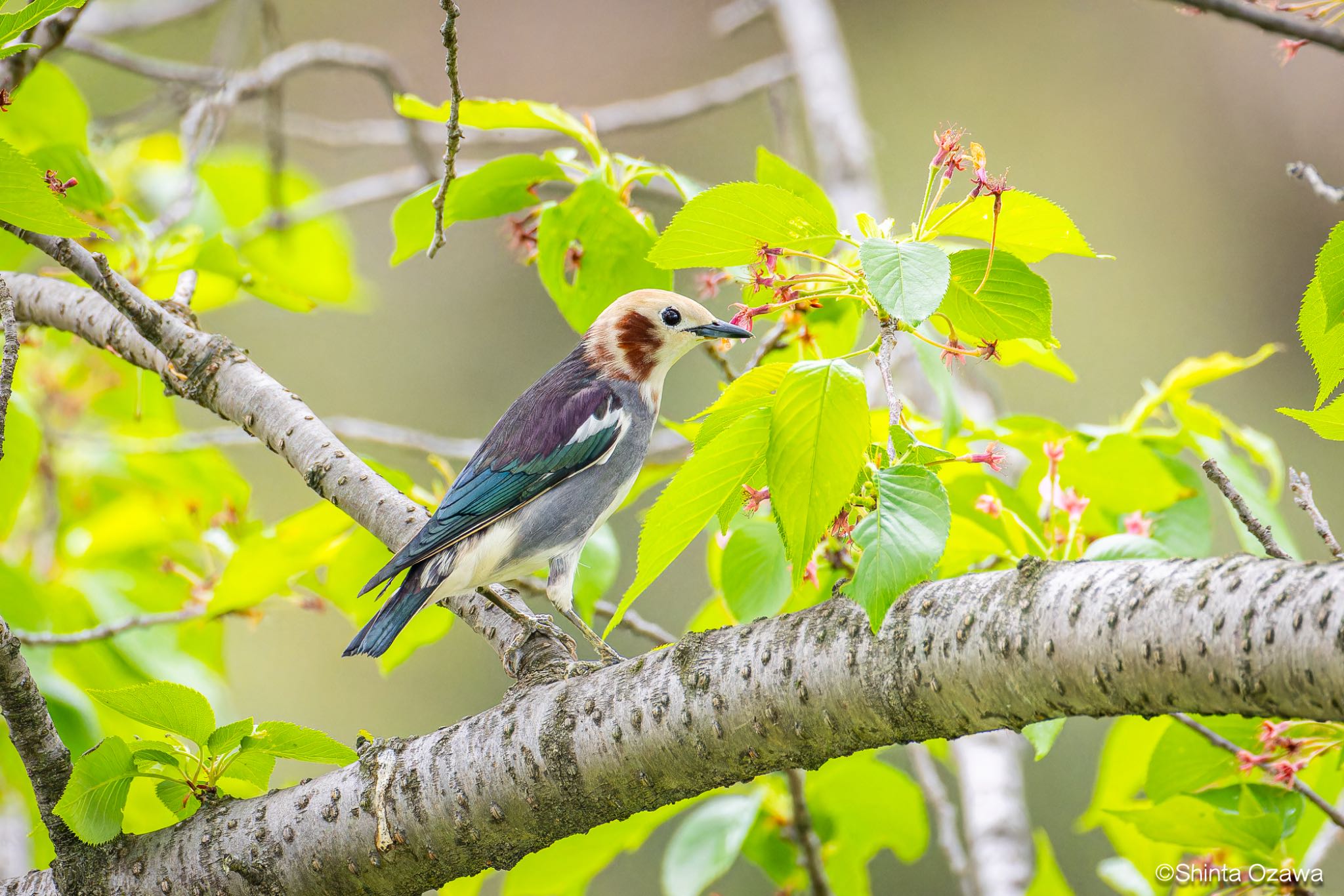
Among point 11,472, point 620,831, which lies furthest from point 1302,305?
point 11,472

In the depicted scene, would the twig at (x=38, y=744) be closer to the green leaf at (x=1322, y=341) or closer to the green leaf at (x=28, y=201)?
the green leaf at (x=28, y=201)

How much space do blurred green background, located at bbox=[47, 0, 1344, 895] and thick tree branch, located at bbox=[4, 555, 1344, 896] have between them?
15.9ft

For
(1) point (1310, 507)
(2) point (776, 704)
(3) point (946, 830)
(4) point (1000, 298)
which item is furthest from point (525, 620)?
(1) point (1310, 507)

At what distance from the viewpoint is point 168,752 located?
1.72 metres

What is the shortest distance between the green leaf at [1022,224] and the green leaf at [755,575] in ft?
2.08

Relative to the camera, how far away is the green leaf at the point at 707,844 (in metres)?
2.27

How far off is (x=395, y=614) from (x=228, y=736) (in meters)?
0.76

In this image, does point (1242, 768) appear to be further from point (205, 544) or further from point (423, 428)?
point (423, 428)

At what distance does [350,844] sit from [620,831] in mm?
742

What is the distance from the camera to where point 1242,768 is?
182 centimetres

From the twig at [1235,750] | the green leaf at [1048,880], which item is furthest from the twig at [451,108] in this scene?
the green leaf at [1048,880]

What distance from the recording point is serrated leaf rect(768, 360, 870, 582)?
55.6 inches

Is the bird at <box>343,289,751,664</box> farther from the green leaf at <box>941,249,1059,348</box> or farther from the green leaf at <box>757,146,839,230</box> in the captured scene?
the green leaf at <box>941,249,1059,348</box>

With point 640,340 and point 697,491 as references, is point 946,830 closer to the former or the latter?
point 640,340
